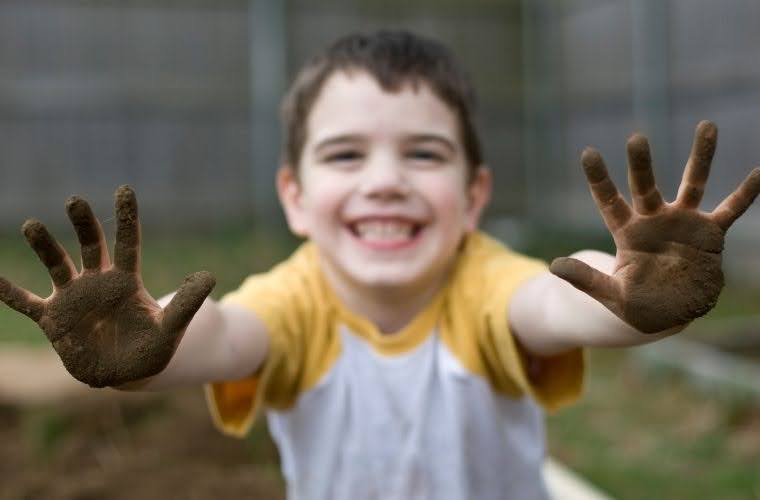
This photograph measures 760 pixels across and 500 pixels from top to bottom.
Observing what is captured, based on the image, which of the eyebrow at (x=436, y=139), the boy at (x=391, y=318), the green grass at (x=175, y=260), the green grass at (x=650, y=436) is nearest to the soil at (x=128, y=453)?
the green grass at (x=650, y=436)

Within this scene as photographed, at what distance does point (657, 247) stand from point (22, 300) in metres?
0.89

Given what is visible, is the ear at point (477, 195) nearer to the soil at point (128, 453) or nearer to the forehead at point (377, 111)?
the forehead at point (377, 111)

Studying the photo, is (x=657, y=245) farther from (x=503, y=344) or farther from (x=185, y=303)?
(x=185, y=303)

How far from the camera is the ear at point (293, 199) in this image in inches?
78.2

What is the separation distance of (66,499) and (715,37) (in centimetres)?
563

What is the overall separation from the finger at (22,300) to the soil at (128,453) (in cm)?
154

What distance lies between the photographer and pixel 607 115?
781 centimetres

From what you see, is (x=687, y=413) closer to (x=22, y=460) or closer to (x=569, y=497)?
(x=569, y=497)

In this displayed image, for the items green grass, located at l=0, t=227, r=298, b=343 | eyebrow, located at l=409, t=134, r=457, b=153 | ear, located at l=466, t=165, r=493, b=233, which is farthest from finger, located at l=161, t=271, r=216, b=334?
green grass, located at l=0, t=227, r=298, b=343

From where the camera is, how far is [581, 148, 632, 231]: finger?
45.3 inches

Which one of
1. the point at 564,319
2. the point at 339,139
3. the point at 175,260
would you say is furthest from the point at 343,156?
the point at 175,260

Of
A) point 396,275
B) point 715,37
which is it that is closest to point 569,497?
point 396,275

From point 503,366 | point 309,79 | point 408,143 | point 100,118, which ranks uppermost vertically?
point 100,118

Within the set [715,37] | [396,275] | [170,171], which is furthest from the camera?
[170,171]
